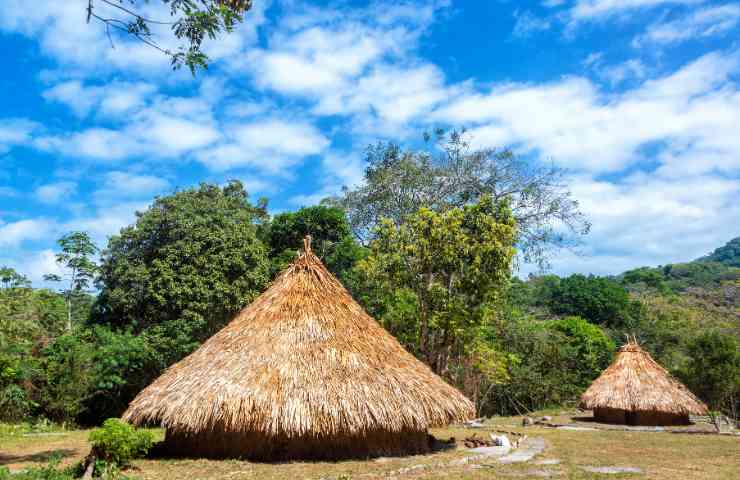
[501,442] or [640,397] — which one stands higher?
[640,397]

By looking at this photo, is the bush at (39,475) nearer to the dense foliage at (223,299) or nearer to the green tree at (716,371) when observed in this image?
the dense foliage at (223,299)

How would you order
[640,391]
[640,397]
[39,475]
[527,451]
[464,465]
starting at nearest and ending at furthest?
[39,475]
[464,465]
[527,451]
[640,397]
[640,391]

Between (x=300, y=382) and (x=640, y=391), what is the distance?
1212 centimetres

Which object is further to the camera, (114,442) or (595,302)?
(595,302)

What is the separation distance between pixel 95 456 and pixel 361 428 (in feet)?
12.8

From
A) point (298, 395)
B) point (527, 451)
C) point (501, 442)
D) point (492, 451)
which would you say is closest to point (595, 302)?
point (501, 442)

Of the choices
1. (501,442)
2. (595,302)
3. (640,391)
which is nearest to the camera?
(501,442)

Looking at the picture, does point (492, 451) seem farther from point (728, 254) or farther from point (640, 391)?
point (728, 254)

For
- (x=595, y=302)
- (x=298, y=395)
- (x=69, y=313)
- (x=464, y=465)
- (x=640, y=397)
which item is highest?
(x=595, y=302)

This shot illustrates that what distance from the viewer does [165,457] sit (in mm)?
10336

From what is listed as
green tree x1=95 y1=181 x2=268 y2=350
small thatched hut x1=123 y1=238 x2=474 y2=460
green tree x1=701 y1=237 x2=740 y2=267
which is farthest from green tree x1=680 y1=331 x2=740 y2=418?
green tree x1=701 y1=237 x2=740 y2=267

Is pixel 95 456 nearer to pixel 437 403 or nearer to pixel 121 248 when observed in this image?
pixel 437 403

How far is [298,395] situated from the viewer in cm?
971

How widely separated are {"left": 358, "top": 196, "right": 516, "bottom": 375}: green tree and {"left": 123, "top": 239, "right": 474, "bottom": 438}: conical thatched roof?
5277 millimetres
